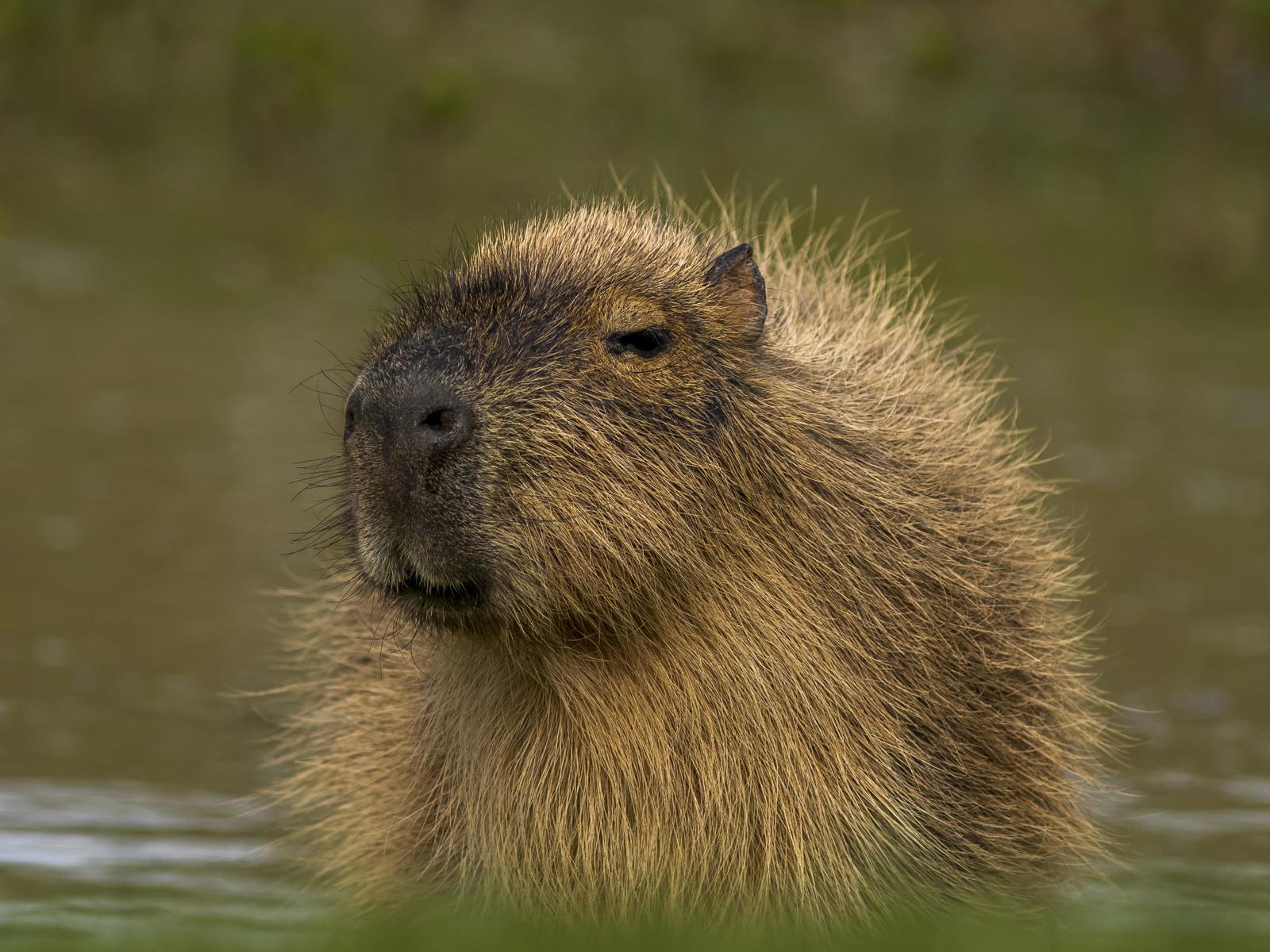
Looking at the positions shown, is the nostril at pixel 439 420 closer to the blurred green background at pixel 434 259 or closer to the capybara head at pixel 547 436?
the capybara head at pixel 547 436

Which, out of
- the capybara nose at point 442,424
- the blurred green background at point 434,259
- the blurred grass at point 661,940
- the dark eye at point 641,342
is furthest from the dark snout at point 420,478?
the blurred green background at point 434,259

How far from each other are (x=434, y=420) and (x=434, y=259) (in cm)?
1551

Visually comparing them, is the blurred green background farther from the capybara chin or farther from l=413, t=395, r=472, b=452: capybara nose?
l=413, t=395, r=472, b=452: capybara nose

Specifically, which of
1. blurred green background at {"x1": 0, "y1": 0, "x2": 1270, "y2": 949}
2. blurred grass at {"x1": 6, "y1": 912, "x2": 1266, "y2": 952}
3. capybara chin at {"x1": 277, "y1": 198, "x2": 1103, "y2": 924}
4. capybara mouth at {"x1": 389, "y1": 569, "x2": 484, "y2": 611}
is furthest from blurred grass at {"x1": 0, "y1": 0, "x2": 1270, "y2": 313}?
blurred grass at {"x1": 6, "y1": 912, "x2": 1266, "y2": 952}

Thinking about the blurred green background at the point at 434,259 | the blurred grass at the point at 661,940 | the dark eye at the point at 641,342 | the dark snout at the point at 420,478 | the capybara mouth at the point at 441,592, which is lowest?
the blurred grass at the point at 661,940

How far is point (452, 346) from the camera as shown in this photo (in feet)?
15.4

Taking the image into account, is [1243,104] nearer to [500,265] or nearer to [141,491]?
[141,491]

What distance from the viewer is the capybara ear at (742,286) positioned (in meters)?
5.16

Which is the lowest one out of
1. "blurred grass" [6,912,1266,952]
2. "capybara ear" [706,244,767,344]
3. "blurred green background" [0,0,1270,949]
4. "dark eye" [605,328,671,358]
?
"blurred grass" [6,912,1266,952]

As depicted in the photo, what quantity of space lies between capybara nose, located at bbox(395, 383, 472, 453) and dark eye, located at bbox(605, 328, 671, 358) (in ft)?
1.72

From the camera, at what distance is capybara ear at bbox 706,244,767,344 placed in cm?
516

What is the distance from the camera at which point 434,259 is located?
782 inches

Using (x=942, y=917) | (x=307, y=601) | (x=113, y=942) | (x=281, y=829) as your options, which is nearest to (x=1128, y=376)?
(x=307, y=601)

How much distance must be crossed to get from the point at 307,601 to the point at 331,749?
502 centimetres
